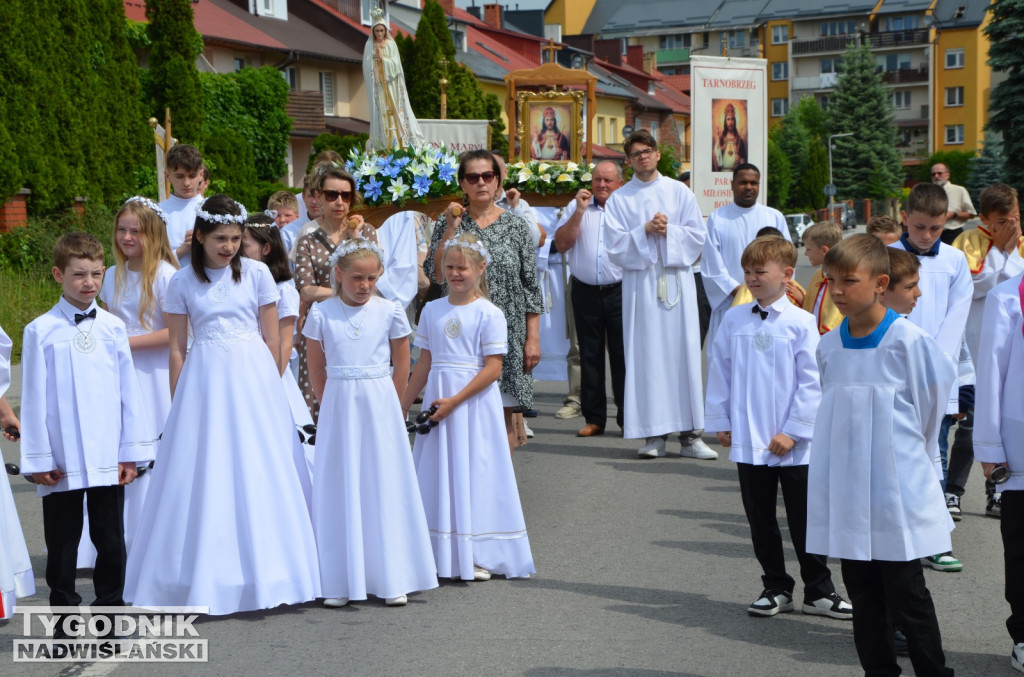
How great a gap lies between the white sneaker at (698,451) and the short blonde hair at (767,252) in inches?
179

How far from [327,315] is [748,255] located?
2060 millimetres

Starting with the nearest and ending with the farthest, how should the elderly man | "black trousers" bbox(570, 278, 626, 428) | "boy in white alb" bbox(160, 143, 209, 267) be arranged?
"boy in white alb" bbox(160, 143, 209, 267) → "black trousers" bbox(570, 278, 626, 428) → the elderly man

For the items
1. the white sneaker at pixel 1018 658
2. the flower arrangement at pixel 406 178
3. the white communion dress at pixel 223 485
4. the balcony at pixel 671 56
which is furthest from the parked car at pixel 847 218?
the white sneaker at pixel 1018 658

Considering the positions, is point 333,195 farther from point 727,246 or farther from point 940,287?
point 727,246

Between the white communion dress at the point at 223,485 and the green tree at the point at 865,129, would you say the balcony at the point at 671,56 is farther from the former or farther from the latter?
the white communion dress at the point at 223,485

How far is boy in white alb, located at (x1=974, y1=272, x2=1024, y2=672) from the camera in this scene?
17.8 feet

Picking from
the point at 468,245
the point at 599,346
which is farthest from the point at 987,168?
the point at 468,245

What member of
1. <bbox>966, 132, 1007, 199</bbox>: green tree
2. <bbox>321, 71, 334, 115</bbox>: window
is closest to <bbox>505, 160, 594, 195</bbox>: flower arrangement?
<bbox>321, 71, 334, 115</bbox>: window

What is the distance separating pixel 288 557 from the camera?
6336 millimetres

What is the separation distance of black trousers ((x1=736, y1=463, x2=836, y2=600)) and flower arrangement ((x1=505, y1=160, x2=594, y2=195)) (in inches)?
281

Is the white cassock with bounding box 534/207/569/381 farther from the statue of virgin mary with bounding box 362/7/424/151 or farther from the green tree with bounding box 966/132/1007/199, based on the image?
the green tree with bounding box 966/132/1007/199

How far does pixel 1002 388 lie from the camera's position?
5527 mm

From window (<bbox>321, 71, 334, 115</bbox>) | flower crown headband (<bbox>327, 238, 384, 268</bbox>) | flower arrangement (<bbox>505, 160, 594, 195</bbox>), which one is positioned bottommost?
flower crown headband (<bbox>327, 238, 384, 268</bbox>)

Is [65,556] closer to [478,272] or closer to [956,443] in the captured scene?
[478,272]
